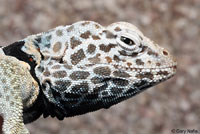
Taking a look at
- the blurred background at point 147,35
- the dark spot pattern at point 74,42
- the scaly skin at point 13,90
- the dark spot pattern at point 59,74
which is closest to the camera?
the scaly skin at point 13,90

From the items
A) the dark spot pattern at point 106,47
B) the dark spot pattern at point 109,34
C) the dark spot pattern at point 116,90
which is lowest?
the dark spot pattern at point 116,90

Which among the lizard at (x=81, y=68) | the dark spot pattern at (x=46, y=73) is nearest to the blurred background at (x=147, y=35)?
the lizard at (x=81, y=68)

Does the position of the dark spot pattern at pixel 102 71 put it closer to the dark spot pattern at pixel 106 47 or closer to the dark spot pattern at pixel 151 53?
the dark spot pattern at pixel 106 47

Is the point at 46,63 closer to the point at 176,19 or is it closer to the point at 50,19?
the point at 50,19

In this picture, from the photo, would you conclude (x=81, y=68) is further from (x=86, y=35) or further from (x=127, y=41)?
(x=127, y=41)

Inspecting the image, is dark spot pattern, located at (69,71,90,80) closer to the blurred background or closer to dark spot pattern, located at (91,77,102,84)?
dark spot pattern, located at (91,77,102,84)

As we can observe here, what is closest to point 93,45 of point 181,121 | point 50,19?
point 50,19

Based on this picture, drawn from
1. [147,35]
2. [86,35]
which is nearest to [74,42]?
[86,35]
